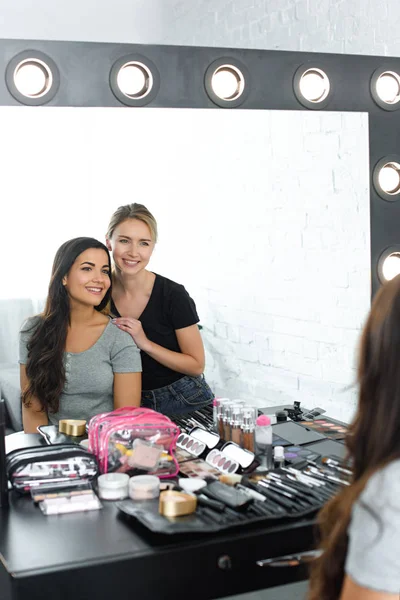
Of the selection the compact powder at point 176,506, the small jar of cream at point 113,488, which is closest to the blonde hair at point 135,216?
the small jar of cream at point 113,488

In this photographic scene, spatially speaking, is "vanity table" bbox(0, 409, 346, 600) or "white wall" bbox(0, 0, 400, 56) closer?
"vanity table" bbox(0, 409, 346, 600)

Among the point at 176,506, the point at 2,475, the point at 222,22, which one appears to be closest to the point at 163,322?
the point at 2,475

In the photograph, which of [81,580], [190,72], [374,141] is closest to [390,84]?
[374,141]

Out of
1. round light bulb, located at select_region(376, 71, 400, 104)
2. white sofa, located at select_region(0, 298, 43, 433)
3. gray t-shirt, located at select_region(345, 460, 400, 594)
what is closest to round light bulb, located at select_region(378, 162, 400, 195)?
round light bulb, located at select_region(376, 71, 400, 104)

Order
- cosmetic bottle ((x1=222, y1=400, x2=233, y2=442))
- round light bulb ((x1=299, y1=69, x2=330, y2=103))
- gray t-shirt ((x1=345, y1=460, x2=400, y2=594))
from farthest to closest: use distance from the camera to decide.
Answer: round light bulb ((x1=299, y1=69, x2=330, y2=103)) < cosmetic bottle ((x1=222, y1=400, x2=233, y2=442)) < gray t-shirt ((x1=345, y1=460, x2=400, y2=594))

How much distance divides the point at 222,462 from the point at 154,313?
0.89 meters

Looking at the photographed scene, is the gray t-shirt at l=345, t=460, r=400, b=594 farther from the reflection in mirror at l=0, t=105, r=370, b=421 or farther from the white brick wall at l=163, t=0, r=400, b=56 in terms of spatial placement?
the white brick wall at l=163, t=0, r=400, b=56

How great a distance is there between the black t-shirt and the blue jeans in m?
0.03

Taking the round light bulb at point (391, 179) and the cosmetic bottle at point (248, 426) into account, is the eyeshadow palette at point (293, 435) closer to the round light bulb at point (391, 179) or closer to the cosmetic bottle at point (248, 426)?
the cosmetic bottle at point (248, 426)

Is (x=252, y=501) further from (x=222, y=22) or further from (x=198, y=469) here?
(x=222, y=22)

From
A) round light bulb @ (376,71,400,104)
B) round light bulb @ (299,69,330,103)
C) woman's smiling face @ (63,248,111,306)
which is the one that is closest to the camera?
round light bulb @ (299,69,330,103)

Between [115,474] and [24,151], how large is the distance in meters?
2.49

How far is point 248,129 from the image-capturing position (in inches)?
121

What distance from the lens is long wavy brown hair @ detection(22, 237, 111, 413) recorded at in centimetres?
213
